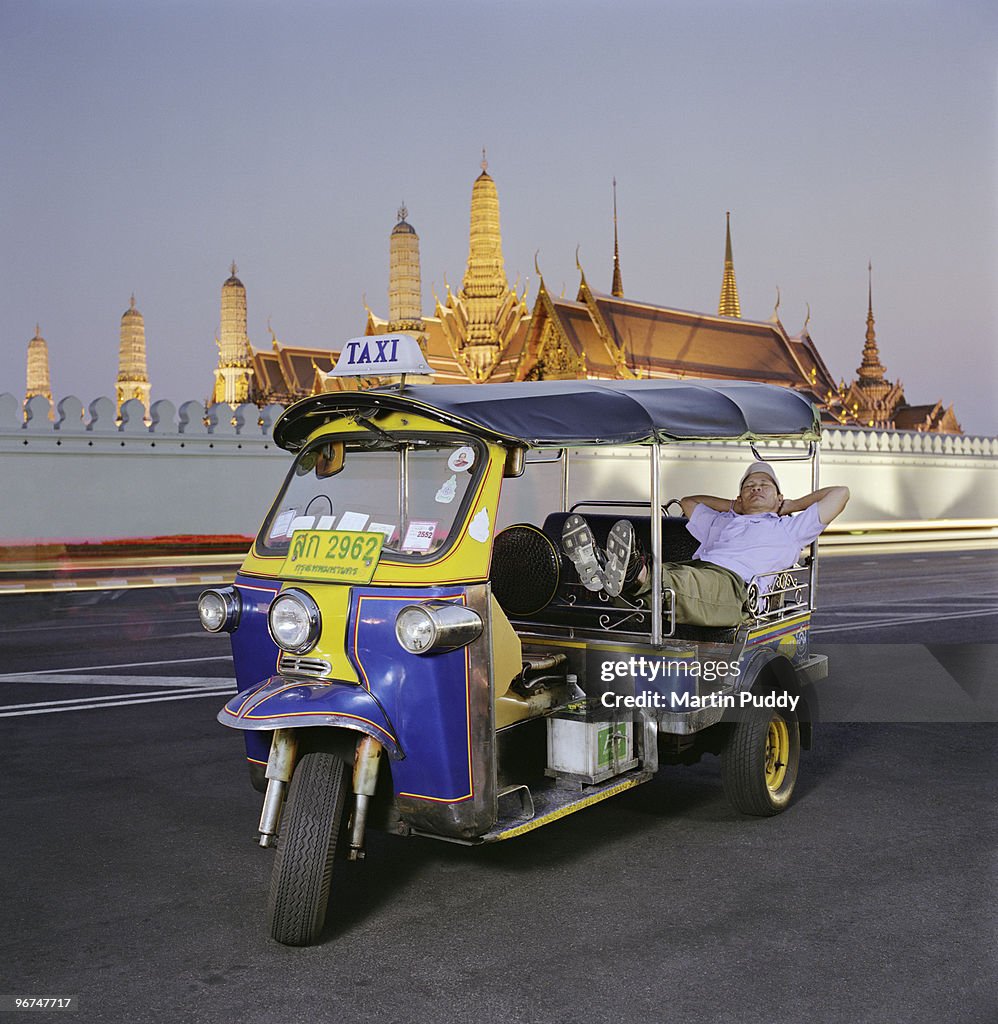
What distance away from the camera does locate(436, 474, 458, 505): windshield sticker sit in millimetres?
4711

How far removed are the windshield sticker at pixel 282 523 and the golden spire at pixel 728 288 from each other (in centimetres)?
5412

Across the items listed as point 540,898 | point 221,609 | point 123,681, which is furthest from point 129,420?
point 540,898

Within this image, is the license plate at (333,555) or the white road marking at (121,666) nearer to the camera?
the license plate at (333,555)

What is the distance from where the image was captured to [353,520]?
15.8 ft

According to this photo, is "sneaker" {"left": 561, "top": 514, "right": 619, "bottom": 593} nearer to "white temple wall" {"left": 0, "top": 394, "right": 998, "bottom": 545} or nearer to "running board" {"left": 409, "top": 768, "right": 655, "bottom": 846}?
"running board" {"left": 409, "top": 768, "right": 655, "bottom": 846}

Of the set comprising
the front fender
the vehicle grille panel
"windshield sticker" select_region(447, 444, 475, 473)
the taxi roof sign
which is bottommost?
the front fender

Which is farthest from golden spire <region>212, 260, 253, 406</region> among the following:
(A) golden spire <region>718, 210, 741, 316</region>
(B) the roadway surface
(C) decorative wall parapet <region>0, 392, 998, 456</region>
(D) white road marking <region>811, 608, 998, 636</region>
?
(B) the roadway surface

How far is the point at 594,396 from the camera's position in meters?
5.15

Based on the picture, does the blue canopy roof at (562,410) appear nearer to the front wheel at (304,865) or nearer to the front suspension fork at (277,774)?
the front suspension fork at (277,774)

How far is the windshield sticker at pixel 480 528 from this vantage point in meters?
4.53

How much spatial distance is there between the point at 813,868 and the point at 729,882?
0.44 meters

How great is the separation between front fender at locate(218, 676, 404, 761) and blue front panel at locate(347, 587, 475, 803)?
54 mm

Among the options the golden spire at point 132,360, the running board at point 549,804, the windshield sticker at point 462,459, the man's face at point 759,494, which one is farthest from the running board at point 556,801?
the golden spire at point 132,360

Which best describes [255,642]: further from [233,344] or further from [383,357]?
[233,344]
